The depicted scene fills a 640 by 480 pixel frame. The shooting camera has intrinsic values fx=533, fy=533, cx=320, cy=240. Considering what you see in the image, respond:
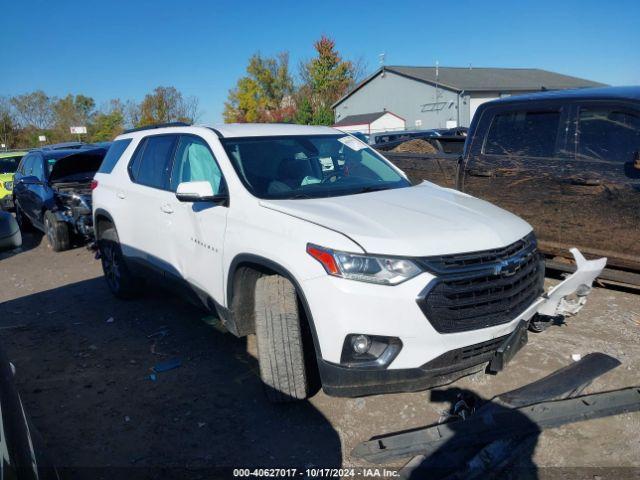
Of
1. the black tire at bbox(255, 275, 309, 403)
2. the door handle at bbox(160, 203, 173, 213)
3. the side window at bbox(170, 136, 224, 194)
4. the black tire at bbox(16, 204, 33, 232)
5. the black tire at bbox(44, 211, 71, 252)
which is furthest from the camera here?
the black tire at bbox(16, 204, 33, 232)

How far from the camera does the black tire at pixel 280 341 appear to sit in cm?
326

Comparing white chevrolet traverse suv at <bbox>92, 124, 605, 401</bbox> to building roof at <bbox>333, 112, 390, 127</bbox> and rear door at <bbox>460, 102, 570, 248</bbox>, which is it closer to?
rear door at <bbox>460, 102, 570, 248</bbox>

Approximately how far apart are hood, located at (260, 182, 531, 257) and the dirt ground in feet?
3.87

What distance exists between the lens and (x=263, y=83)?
60.0 meters

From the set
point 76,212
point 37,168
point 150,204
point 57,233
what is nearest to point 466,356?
point 150,204

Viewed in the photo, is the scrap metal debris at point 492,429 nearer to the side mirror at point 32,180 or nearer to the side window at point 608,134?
the side window at point 608,134

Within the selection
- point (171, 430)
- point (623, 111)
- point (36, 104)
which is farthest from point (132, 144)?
point (36, 104)

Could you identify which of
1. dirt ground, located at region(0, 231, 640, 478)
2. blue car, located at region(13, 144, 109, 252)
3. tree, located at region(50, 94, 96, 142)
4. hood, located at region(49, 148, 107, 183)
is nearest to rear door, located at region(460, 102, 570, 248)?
dirt ground, located at region(0, 231, 640, 478)

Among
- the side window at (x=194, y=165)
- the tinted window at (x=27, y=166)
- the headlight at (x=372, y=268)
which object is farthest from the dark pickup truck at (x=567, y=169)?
the tinted window at (x=27, y=166)

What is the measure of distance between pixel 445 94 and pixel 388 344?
40.4 m

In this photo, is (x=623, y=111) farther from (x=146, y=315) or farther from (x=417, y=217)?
(x=146, y=315)

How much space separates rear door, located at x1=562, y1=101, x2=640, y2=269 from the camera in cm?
454

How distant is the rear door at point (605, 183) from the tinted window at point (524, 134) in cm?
24

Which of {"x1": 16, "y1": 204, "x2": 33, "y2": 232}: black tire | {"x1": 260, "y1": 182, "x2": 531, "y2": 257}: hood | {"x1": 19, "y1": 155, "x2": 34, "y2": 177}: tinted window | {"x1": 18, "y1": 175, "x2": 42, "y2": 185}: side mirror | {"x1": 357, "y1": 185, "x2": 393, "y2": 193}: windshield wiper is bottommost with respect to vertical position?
{"x1": 16, "y1": 204, "x2": 33, "y2": 232}: black tire
